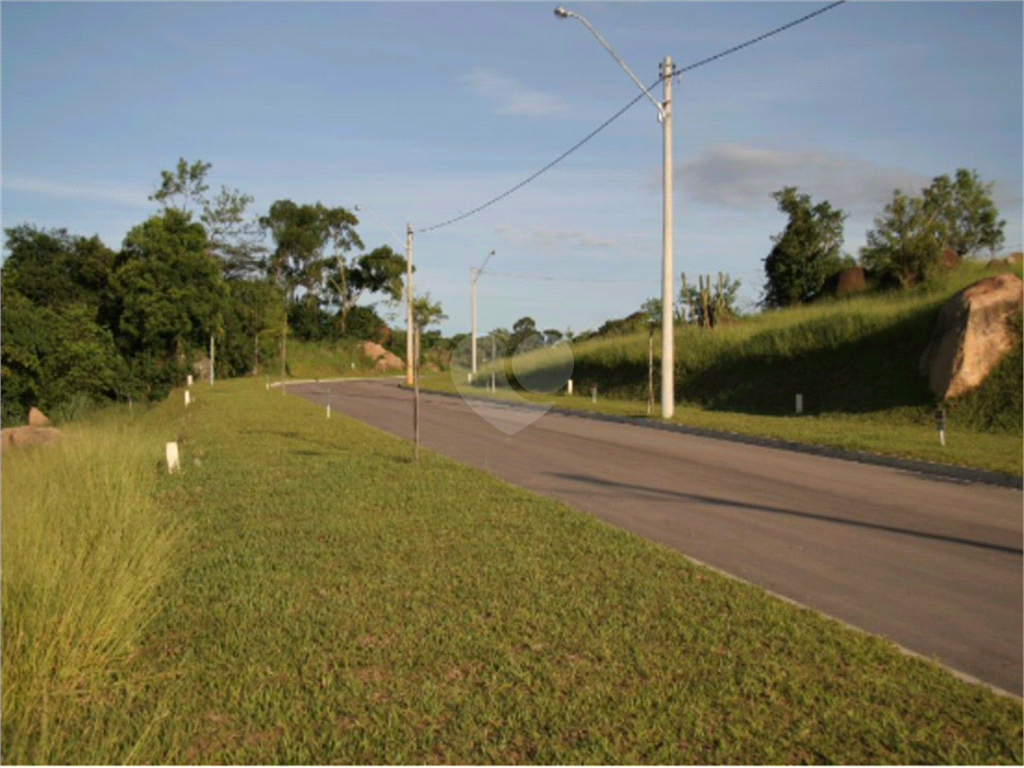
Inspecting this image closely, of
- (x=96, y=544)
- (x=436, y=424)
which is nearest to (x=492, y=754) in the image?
(x=96, y=544)

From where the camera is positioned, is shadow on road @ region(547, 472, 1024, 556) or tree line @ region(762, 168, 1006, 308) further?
tree line @ region(762, 168, 1006, 308)

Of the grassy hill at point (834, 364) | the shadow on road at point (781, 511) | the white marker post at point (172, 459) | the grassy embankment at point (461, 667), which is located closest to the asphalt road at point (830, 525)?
the shadow on road at point (781, 511)

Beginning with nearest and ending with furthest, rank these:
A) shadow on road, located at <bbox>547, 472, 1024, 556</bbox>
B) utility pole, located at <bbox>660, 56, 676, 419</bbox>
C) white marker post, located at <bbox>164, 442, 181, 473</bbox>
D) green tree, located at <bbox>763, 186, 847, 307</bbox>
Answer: shadow on road, located at <bbox>547, 472, 1024, 556</bbox>, white marker post, located at <bbox>164, 442, 181, 473</bbox>, utility pole, located at <bbox>660, 56, 676, 419</bbox>, green tree, located at <bbox>763, 186, 847, 307</bbox>

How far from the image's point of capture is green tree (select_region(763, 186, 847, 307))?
45000 millimetres

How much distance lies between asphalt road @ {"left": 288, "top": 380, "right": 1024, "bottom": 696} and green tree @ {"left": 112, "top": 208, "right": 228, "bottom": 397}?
38148mm

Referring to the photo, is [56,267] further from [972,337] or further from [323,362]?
[972,337]

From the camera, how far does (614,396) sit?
37938mm

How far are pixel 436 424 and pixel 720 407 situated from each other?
10339mm

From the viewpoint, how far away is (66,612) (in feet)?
15.5

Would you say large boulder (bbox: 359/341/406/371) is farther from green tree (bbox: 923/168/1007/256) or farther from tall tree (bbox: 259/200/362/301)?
green tree (bbox: 923/168/1007/256)

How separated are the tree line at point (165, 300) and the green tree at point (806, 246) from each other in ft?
70.3

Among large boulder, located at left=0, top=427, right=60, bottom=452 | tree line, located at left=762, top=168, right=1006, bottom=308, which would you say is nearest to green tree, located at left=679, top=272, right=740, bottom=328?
tree line, located at left=762, top=168, right=1006, bottom=308

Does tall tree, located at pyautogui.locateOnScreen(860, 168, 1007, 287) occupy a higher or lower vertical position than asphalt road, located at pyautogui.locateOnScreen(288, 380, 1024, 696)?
higher

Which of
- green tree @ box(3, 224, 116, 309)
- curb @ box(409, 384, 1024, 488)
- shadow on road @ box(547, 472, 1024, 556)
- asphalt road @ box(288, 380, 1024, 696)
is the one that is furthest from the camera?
green tree @ box(3, 224, 116, 309)
